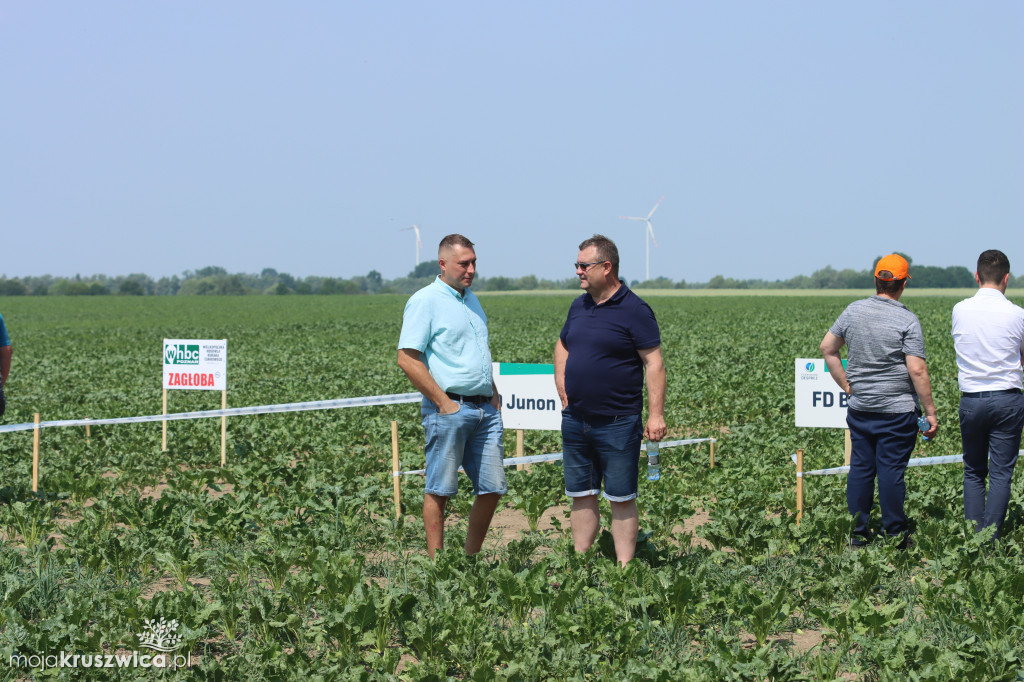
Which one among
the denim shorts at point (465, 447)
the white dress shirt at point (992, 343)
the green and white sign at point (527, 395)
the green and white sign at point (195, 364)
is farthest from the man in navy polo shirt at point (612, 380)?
the green and white sign at point (195, 364)

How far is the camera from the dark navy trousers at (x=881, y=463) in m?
5.91

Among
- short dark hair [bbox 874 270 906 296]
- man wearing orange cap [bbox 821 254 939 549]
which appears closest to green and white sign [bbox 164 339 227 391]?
man wearing orange cap [bbox 821 254 939 549]

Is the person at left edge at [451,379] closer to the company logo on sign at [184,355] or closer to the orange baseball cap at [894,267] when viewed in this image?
the orange baseball cap at [894,267]

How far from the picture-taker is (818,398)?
7.70 metres

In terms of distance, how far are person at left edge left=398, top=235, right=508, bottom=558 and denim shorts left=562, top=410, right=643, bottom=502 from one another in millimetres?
429

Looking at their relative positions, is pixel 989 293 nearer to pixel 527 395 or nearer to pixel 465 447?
pixel 465 447

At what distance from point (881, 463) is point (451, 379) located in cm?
276

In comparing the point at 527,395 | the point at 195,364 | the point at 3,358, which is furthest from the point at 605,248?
the point at 195,364

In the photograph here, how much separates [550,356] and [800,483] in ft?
61.1

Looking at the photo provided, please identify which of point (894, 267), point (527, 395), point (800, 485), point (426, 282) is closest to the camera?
point (894, 267)

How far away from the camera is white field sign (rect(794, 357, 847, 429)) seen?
761 centimetres

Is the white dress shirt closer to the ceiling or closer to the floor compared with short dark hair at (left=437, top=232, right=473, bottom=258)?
closer to the floor

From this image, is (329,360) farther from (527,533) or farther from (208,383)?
(527,533)

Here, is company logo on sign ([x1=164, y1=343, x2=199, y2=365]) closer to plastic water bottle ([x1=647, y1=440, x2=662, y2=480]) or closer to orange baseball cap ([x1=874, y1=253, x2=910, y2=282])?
plastic water bottle ([x1=647, y1=440, x2=662, y2=480])
